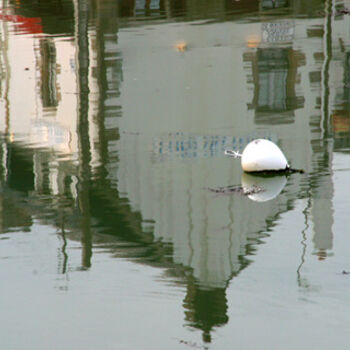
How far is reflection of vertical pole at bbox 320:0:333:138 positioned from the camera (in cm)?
1984

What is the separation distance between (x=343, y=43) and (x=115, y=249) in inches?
648

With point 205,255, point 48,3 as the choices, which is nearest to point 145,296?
point 205,255

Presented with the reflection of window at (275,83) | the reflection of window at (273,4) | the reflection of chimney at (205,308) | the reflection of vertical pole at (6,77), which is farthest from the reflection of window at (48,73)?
the reflection of chimney at (205,308)

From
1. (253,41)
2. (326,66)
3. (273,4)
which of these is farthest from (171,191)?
(273,4)

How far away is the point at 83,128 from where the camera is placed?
20.1 m

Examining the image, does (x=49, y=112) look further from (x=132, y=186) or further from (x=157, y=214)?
(x=157, y=214)

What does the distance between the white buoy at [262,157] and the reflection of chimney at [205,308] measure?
14.8 feet

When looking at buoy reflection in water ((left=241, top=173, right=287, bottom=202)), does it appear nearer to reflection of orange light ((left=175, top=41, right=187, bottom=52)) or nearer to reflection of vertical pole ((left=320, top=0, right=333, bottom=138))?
reflection of vertical pole ((left=320, top=0, right=333, bottom=138))

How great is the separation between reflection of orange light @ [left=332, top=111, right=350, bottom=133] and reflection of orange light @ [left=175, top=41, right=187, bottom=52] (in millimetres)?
7813

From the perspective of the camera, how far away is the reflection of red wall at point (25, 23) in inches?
1212

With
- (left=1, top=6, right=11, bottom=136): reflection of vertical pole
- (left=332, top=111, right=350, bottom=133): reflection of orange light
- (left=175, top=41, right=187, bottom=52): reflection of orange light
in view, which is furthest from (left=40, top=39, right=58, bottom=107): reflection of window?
(left=332, top=111, right=350, bottom=133): reflection of orange light

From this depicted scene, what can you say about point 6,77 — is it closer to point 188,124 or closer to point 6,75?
point 6,75

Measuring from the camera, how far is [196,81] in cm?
2327

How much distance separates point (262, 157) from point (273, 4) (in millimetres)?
19956
